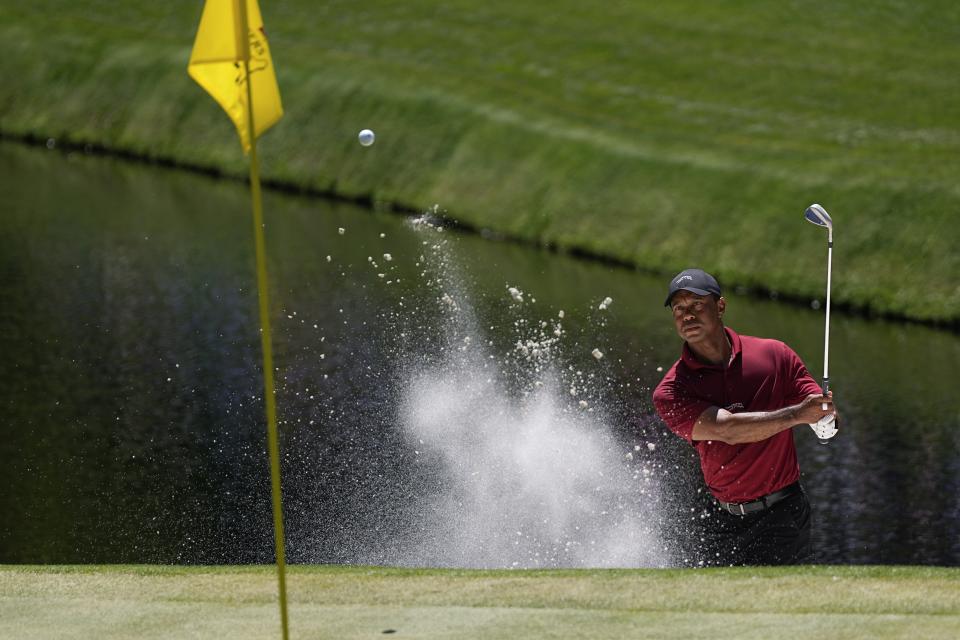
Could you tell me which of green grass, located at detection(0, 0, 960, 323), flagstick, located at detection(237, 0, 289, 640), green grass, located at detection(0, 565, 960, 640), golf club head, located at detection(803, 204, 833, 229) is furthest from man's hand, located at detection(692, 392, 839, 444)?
green grass, located at detection(0, 0, 960, 323)

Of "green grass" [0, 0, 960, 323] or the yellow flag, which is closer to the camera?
the yellow flag

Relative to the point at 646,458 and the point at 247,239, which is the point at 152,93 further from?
the point at 646,458

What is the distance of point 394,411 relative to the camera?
67.2 ft

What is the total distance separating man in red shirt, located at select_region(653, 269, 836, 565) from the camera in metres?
9.30

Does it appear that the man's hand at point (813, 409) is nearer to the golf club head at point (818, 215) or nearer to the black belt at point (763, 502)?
the black belt at point (763, 502)

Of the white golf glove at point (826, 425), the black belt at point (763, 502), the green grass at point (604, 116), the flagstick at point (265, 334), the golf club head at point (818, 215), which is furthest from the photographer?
the green grass at point (604, 116)


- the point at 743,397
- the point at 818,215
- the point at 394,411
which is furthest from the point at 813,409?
the point at 394,411

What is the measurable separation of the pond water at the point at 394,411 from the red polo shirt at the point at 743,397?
5.97m

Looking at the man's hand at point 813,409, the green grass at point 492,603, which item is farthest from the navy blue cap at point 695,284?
the green grass at point 492,603

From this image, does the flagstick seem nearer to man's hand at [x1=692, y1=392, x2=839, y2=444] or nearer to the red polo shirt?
the red polo shirt

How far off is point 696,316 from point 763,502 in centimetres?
123

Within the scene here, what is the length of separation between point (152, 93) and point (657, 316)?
21277 millimetres

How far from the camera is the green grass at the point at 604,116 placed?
31.0 meters

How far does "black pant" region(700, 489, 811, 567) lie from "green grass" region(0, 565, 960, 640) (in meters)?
0.28
